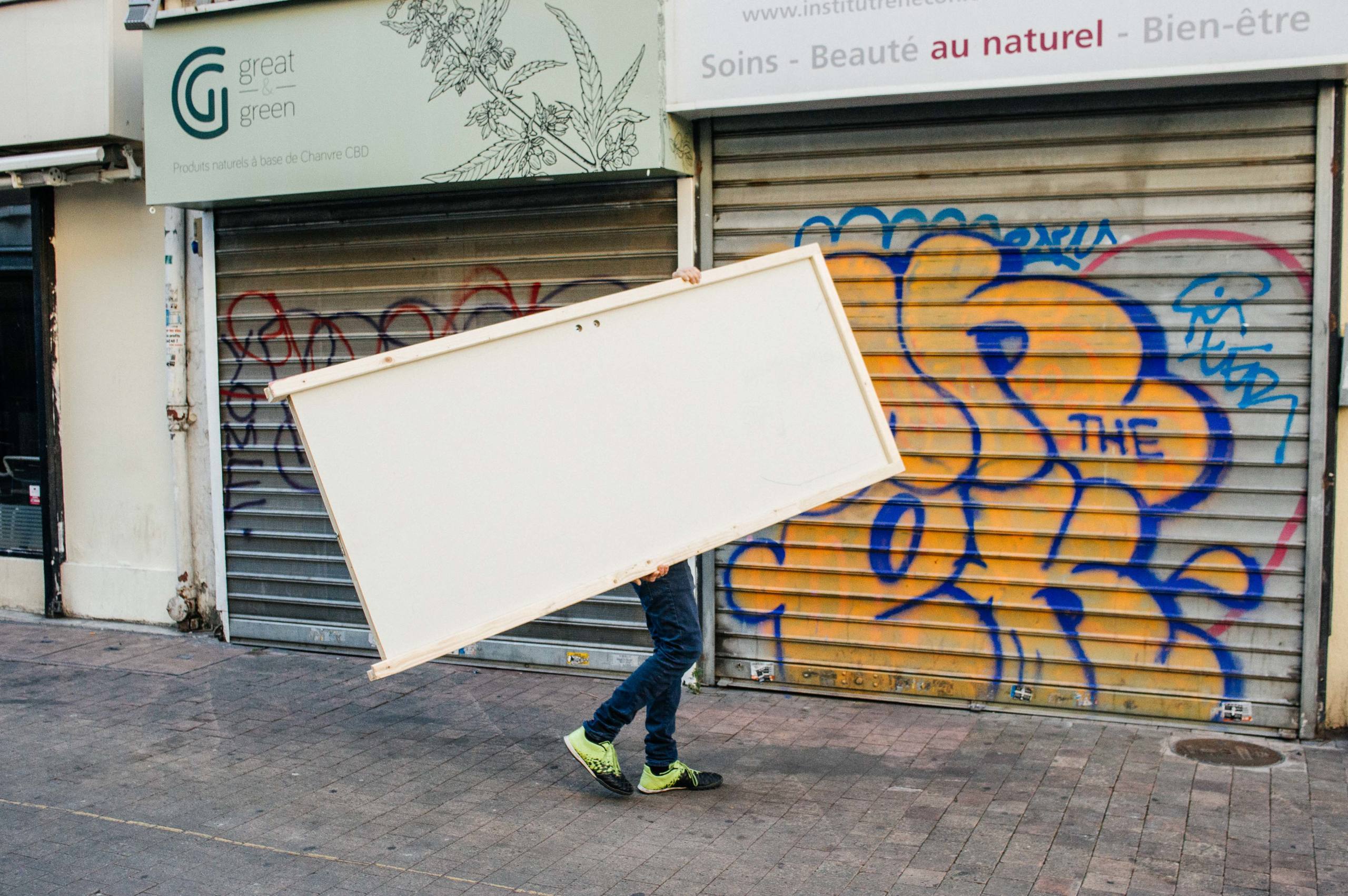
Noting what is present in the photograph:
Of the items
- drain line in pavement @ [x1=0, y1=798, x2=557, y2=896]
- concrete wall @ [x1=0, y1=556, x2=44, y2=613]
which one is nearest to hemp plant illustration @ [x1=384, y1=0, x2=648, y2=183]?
drain line in pavement @ [x1=0, y1=798, x2=557, y2=896]

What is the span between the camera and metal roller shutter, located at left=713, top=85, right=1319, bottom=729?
5992 mm

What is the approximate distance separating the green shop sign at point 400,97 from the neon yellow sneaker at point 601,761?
3.01 meters

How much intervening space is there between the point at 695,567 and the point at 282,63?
3.82m

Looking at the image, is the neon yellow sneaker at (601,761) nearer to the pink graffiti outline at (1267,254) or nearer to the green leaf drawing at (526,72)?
the pink graffiti outline at (1267,254)

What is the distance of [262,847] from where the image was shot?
482 cm

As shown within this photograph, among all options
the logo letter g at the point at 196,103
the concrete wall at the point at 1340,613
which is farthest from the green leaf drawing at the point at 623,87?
the concrete wall at the point at 1340,613

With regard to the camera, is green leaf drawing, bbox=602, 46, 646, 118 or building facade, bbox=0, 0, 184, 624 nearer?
green leaf drawing, bbox=602, 46, 646, 118

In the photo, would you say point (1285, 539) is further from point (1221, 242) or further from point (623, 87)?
point (623, 87)

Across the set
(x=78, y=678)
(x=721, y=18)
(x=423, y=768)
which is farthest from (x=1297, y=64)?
(x=78, y=678)

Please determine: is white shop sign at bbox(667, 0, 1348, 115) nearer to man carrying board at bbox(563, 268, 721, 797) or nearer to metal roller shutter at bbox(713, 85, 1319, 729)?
metal roller shutter at bbox(713, 85, 1319, 729)

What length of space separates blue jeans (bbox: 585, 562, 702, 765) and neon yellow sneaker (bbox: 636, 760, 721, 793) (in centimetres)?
5

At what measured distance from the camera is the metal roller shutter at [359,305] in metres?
7.18

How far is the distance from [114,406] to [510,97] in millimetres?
3844

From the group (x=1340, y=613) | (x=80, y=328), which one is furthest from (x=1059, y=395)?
(x=80, y=328)
